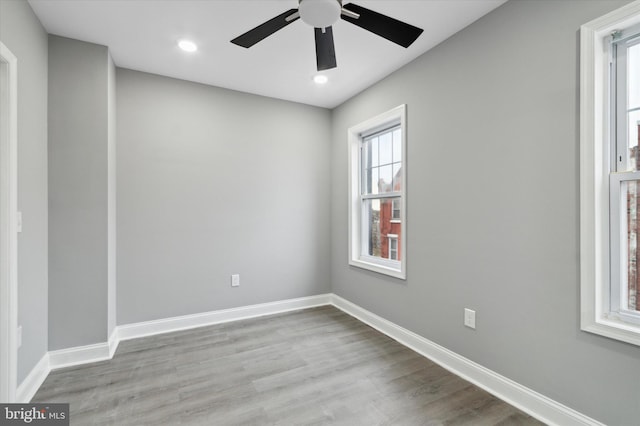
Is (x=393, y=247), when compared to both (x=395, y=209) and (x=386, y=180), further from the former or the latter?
(x=386, y=180)

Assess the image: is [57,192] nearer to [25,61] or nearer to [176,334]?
[25,61]

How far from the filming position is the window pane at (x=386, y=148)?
326 cm

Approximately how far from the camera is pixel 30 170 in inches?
79.7

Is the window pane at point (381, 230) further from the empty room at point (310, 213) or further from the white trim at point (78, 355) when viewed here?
the white trim at point (78, 355)

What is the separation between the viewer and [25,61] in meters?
1.94

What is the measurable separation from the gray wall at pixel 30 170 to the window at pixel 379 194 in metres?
2.79

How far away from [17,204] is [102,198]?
0.66 meters

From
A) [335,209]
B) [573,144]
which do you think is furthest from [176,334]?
[573,144]

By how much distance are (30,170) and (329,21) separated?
7.14 feet

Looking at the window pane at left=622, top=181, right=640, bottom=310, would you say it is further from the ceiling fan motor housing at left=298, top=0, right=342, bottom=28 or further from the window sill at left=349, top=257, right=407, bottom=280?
the ceiling fan motor housing at left=298, top=0, right=342, bottom=28

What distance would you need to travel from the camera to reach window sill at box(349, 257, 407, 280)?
2.91 m

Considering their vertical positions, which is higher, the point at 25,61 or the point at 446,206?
the point at 25,61

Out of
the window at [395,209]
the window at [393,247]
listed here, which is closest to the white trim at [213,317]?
the window at [393,247]

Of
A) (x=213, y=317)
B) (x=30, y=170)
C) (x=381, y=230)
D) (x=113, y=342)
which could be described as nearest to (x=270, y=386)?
(x=213, y=317)
